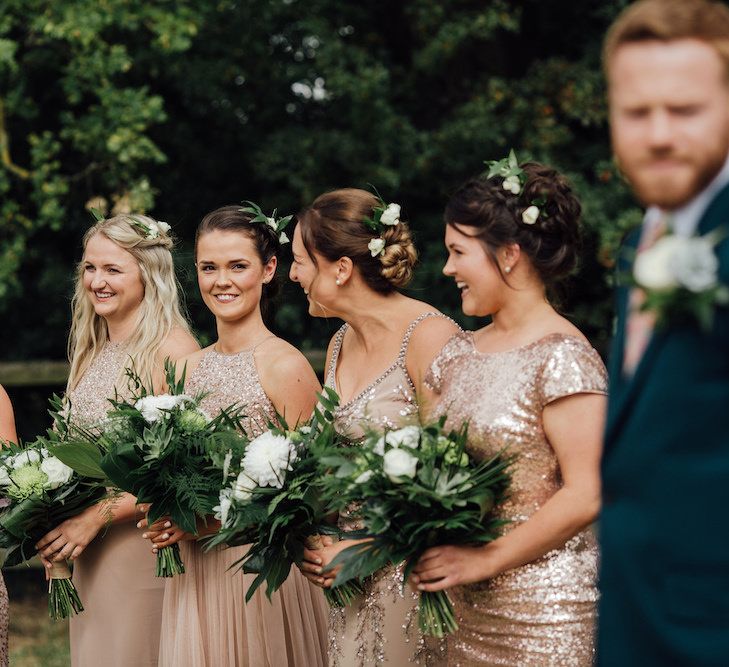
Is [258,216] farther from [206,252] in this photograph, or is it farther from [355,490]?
[355,490]

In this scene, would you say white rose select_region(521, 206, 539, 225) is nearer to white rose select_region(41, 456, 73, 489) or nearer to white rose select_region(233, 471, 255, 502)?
white rose select_region(233, 471, 255, 502)

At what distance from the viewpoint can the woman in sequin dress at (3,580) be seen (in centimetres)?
447

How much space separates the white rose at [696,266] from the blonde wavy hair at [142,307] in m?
3.42

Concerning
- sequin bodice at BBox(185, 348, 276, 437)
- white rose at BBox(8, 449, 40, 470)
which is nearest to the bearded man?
sequin bodice at BBox(185, 348, 276, 437)

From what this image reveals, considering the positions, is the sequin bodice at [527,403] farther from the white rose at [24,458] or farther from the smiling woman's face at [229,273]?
the white rose at [24,458]

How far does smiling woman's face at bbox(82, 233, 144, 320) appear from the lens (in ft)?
16.5

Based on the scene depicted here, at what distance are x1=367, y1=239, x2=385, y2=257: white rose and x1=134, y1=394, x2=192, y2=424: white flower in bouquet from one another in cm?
88

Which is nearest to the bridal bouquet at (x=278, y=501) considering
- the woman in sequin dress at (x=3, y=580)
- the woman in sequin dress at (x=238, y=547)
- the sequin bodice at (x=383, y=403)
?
the sequin bodice at (x=383, y=403)

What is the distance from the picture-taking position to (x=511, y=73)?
10.6 metres

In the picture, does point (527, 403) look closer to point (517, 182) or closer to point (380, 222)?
point (517, 182)

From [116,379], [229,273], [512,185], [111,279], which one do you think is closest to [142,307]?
[111,279]

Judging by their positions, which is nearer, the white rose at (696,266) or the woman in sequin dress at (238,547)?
the white rose at (696,266)

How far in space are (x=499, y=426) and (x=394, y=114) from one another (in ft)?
22.5

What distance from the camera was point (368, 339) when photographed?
4164 mm
